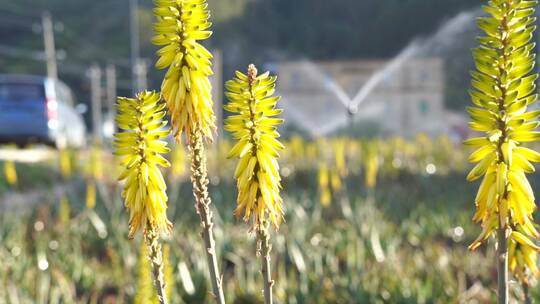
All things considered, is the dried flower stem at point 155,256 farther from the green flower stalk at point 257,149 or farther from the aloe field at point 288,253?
the aloe field at point 288,253

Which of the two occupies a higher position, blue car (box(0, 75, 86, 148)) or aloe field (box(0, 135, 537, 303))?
blue car (box(0, 75, 86, 148))

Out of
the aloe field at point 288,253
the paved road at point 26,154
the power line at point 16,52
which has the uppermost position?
the power line at point 16,52

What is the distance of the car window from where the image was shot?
16156 mm

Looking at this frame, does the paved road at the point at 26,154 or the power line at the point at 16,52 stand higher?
the power line at the point at 16,52

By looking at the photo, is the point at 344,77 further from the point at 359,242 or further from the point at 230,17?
the point at 359,242

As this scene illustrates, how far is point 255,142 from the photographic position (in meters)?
1.37

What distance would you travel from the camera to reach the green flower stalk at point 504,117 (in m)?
1.25

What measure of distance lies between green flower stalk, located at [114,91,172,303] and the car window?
15.3 metres

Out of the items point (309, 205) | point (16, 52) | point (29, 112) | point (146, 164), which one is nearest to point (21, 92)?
point (29, 112)

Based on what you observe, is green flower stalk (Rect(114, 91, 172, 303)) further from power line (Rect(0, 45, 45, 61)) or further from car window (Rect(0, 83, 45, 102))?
power line (Rect(0, 45, 45, 61))

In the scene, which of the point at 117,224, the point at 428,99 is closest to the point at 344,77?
the point at 428,99

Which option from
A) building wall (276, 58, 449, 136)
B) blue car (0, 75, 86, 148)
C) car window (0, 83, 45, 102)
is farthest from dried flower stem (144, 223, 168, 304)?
building wall (276, 58, 449, 136)

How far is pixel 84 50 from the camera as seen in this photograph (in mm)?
65500

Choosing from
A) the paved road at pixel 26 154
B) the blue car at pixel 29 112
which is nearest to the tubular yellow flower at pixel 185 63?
the paved road at pixel 26 154
